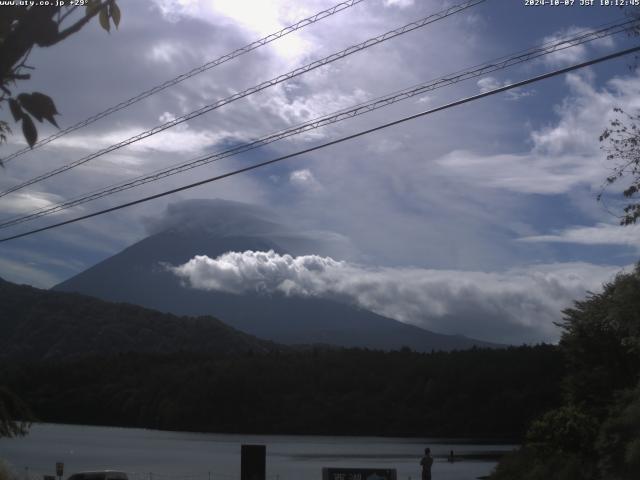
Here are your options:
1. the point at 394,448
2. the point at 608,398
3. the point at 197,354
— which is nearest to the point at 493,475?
the point at 608,398

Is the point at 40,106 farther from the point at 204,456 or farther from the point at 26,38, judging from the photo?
the point at 204,456

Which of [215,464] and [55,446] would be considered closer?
[215,464]

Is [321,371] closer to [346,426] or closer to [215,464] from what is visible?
[346,426]

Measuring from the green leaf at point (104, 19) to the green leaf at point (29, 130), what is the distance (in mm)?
713

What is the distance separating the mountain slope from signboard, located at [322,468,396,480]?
5691 inches

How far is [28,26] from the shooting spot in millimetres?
4609

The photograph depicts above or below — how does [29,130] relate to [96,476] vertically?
above

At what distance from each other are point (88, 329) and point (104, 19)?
178088mm

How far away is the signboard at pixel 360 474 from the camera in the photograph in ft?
59.1

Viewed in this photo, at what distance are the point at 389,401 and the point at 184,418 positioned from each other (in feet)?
102

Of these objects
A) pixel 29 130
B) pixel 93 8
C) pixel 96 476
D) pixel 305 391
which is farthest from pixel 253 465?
pixel 305 391

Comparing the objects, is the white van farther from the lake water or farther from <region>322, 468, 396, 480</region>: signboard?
the lake water

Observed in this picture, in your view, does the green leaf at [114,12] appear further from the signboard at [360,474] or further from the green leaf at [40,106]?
the signboard at [360,474]

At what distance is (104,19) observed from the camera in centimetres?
477
